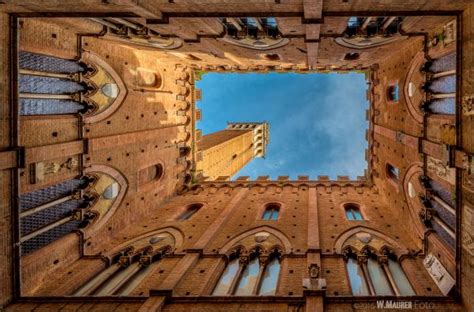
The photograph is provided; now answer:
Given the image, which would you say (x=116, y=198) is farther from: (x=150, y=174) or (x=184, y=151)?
(x=184, y=151)

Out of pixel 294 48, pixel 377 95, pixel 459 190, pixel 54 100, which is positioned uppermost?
pixel 294 48

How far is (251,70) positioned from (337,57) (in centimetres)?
837

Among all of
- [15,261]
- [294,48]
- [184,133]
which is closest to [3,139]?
[15,261]

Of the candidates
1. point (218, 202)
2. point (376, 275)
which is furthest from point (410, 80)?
point (218, 202)

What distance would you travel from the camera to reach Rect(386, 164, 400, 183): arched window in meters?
16.9

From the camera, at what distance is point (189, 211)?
2047 centimetres

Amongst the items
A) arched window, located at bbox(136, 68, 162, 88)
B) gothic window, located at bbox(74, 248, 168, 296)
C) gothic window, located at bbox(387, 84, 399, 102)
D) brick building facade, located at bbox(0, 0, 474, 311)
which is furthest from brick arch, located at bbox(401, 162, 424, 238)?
arched window, located at bbox(136, 68, 162, 88)

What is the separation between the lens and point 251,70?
2545 centimetres

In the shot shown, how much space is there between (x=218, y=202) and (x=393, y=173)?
10674 mm

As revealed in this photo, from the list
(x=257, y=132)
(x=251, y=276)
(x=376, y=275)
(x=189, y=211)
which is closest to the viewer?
(x=376, y=275)

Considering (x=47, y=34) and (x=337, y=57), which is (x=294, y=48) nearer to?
(x=337, y=57)

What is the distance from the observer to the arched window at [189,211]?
753 inches

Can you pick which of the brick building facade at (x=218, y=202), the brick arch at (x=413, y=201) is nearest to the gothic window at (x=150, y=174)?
the brick building facade at (x=218, y=202)

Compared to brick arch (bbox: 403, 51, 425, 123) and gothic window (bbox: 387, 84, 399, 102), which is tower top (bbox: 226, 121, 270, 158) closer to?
gothic window (bbox: 387, 84, 399, 102)
